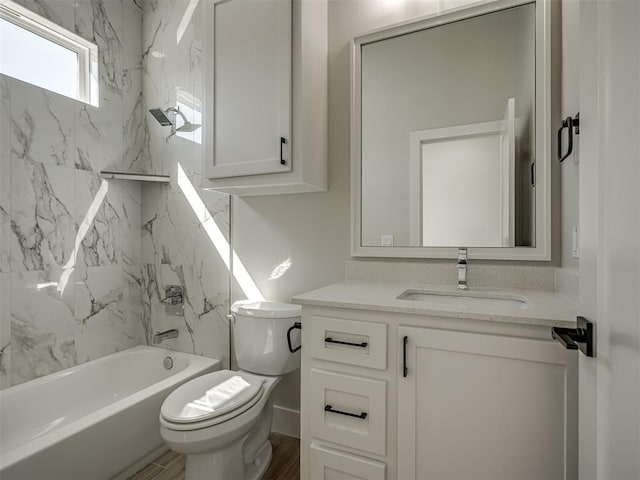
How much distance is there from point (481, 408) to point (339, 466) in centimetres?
56

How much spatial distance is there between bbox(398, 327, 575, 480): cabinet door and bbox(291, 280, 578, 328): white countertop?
7 centimetres

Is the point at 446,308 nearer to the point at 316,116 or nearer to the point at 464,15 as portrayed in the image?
the point at 316,116

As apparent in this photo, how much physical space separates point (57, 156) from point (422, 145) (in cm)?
203

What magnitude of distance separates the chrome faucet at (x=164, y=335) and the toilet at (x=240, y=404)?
677 millimetres

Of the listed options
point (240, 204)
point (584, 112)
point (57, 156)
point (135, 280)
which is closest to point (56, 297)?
point (135, 280)

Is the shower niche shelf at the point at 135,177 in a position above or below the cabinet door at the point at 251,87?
below

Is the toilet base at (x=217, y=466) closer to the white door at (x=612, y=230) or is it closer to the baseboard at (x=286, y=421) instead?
the baseboard at (x=286, y=421)

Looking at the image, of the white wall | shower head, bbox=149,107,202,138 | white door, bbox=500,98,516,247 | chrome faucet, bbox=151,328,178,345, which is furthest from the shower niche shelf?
the white wall

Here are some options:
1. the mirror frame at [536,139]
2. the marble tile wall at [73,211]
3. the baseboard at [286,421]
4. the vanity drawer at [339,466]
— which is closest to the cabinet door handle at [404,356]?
the vanity drawer at [339,466]

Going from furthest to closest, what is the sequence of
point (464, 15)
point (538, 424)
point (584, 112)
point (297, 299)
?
point (464, 15) → point (297, 299) → point (538, 424) → point (584, 112)

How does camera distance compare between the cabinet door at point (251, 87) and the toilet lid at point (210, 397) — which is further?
the cabinet door at point (251, 87)

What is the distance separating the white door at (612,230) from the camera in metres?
0.54

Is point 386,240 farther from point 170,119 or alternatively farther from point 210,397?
point 170,119

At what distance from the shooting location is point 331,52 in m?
1.82
